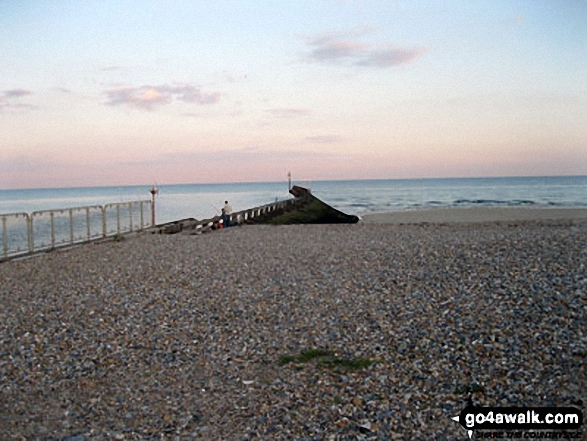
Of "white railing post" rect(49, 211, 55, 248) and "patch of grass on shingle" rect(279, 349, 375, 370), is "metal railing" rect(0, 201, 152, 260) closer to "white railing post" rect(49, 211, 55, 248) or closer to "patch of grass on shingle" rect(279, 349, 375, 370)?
"white railing post" rect(49, 211, 55, 248)

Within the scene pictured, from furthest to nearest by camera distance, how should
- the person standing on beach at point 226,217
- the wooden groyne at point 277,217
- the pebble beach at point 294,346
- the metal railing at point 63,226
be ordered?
the person standing on beach at point 226,217 → the wooden groyne at point 277,217 → the metal railing at point 63,226 → the pebble beach at point 294,346

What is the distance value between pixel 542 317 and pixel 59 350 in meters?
6.86

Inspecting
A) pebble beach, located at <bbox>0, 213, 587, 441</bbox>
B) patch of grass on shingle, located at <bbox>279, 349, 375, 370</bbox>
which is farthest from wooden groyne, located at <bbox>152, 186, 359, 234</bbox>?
patch of grass on shingle, located at <bbox>279, 349, 375, 370</bbox>

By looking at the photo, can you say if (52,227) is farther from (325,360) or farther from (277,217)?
(277,217)

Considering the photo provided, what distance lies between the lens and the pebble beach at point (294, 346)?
5.84m

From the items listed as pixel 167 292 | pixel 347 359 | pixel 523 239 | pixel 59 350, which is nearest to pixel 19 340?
pixel 59 350

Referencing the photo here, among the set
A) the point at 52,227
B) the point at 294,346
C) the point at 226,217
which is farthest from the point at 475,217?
the point at 294,346

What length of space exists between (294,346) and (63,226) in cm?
1310

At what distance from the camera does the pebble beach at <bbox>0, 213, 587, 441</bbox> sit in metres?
5.84

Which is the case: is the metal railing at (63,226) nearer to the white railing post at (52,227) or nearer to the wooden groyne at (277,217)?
the white railing post at (52,227)

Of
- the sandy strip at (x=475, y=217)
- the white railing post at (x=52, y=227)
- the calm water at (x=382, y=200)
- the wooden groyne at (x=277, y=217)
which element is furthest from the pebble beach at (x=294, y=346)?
the calm water at (x=382, y=200)

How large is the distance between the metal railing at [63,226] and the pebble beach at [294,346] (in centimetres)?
320

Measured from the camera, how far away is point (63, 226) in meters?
18.7

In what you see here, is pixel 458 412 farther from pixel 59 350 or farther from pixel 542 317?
pixel 59 350
